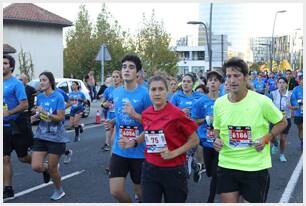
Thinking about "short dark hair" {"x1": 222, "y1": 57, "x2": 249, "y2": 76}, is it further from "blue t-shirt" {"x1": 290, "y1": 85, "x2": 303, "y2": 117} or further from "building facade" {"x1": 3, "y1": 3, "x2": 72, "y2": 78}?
"building facade" {"x1": 3, "y1": 3, "x2": 72, "y2": 78}

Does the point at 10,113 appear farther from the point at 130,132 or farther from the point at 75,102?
the point at 75,102

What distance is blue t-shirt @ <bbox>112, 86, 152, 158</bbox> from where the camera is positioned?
17.1 ft

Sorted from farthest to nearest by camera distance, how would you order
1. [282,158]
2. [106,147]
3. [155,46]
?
[155,46] < [106,147] < [282,158]

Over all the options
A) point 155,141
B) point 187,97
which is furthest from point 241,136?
point 187,97

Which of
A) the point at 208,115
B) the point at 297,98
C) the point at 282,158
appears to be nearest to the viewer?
the point at 208,115

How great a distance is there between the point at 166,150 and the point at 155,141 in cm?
12

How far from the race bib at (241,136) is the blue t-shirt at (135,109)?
3.55ft

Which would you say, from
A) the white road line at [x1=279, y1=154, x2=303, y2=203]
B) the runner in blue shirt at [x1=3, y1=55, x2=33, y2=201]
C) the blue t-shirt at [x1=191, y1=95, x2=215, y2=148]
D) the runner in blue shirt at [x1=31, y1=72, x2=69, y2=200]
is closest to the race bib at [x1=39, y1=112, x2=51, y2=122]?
the runner in blue shirt at [x1=31, y1=72, x2=69, y2=200]

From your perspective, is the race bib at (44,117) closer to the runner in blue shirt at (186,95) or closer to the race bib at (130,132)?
the race bib at (130,132)

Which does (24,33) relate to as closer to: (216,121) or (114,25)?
(114,25)

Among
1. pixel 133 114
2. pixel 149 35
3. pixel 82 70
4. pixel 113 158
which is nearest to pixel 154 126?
pixel 133 114

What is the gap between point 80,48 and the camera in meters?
48.2

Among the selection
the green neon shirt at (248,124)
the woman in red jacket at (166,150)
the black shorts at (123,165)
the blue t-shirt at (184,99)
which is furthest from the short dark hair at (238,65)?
the blue t-shirt at (184,99)

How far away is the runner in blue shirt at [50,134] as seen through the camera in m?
6.61
